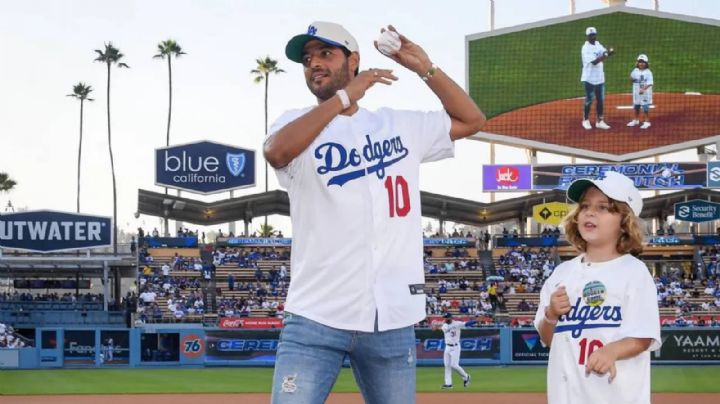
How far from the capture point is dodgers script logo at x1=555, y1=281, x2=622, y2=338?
5.76 m

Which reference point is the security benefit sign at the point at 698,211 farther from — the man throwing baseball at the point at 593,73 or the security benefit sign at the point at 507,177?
the security benefit sign at the point at 507,177

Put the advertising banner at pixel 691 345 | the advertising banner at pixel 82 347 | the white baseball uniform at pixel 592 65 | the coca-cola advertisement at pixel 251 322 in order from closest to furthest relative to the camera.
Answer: the advertising banner at pixel 691 345
the advertising banner at pixel 82 347
the coca-cola advertisement at pixel 251 322
the white baseball uniform at pixel 592 65

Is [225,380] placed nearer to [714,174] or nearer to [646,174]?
[646,174]

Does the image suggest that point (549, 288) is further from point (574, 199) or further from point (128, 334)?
point (128, 334)

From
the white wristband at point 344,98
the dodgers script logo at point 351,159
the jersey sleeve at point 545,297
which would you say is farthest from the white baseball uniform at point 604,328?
the white wristband at point 344,98

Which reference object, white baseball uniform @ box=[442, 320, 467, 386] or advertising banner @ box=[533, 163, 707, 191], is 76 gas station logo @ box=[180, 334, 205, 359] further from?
advertising banner @ box=[533, 163, 707, 191]

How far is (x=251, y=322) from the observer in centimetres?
3700

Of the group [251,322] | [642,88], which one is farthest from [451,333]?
[642,88]

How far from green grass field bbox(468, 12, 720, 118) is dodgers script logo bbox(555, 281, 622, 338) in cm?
4068

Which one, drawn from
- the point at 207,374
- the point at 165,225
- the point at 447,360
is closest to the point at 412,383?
the point at 447,360

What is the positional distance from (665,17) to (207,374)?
959 inches

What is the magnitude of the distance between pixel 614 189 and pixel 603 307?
58 cm

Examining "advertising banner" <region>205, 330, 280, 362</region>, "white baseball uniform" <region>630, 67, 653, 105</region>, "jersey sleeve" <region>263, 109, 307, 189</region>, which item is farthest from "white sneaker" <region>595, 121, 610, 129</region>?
"jersey sleeve" <region>263, 109, 307, 189</region>

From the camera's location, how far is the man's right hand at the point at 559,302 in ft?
19.0
